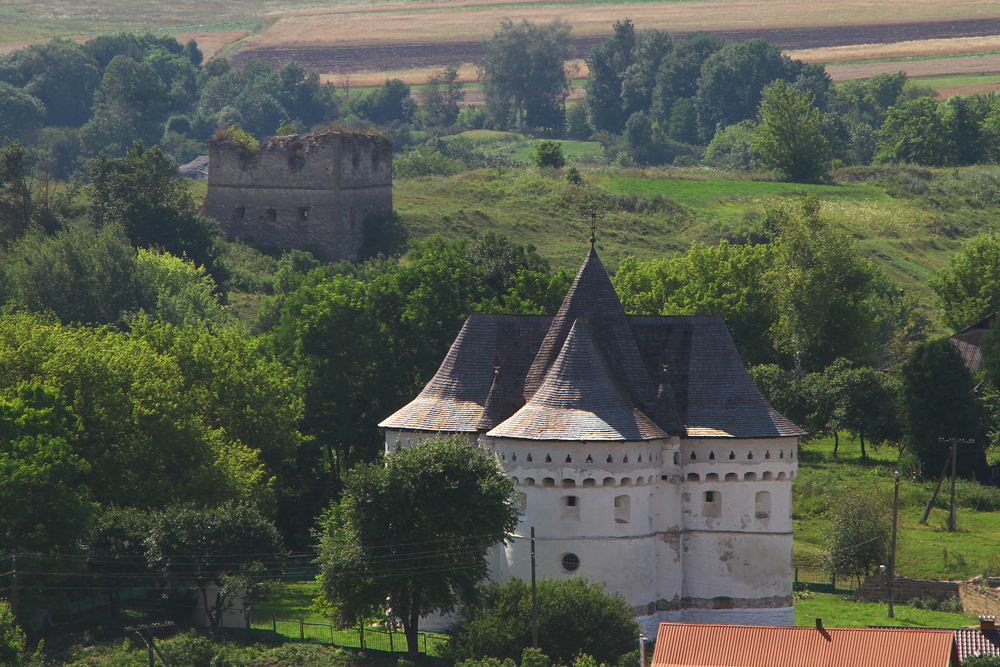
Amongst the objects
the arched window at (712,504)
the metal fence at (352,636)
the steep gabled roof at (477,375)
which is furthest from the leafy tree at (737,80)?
the metal fence at (352,636)

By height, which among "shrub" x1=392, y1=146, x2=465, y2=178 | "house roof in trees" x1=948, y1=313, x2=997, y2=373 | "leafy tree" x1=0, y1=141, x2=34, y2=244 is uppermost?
"leafy tree" x1=0, y1=141, x2=34, y2=244

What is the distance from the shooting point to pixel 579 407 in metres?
46.2

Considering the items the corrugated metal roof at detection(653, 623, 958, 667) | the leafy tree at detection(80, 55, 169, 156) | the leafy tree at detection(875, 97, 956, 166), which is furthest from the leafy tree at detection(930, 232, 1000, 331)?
the leafy tree at detection(80, 55, 169, 156)

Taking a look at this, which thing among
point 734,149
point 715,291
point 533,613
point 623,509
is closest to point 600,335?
point 623,509

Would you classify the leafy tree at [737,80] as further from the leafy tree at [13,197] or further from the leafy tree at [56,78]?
the leafy tree at [13,197]

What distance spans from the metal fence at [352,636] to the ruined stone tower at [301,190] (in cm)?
4962

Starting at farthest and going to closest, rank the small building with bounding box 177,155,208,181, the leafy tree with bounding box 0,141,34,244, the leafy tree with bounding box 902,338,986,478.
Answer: the small building with bounding box 177,155,208,181 < the leafy tree with bounding box 0,141,34,244 < the leafy tree with bounding box 902,338,986,478

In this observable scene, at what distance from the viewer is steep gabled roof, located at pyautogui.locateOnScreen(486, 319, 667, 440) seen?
150ft

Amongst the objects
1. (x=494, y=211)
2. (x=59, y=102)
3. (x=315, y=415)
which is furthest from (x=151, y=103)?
(x=315, y=415)

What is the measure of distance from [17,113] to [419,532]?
5220 inches

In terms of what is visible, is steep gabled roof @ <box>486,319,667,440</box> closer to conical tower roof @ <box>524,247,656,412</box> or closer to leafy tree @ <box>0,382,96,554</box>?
conical tower roof @ <box>524,247,656,412</box>

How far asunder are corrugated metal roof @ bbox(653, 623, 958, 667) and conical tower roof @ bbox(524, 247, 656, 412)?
8.64 meters

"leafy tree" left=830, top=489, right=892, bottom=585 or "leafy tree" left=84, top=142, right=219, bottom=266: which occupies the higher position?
"leafy tree" left=84, top=142, right=219, bottom=266

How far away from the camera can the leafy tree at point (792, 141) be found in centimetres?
13562
